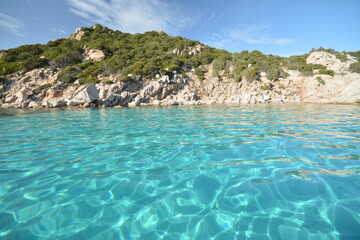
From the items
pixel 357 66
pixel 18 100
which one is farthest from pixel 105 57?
pixel 357 66

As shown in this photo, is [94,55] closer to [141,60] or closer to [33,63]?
[33,63]

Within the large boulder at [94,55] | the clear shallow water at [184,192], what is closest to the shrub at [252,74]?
the clear shallow water at [184,192]

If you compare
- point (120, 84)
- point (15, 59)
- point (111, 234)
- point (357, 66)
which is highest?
point (15, 59)

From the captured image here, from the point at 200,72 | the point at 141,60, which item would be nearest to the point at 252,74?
the point at 200,72

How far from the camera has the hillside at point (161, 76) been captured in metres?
23.6

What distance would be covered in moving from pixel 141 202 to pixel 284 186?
204 centimetres

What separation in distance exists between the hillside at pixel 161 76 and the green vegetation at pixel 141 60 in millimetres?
138

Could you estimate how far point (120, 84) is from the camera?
25203 millimetres

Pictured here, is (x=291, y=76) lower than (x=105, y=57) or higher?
lower

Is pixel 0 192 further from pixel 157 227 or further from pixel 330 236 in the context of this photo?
pixel 330 236

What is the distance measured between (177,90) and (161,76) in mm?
3702

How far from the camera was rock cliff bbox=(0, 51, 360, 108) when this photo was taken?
70.1 ft

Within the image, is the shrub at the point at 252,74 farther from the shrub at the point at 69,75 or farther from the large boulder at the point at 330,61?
the shrub at the point at 69,75

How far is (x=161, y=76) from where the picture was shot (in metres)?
28.8
